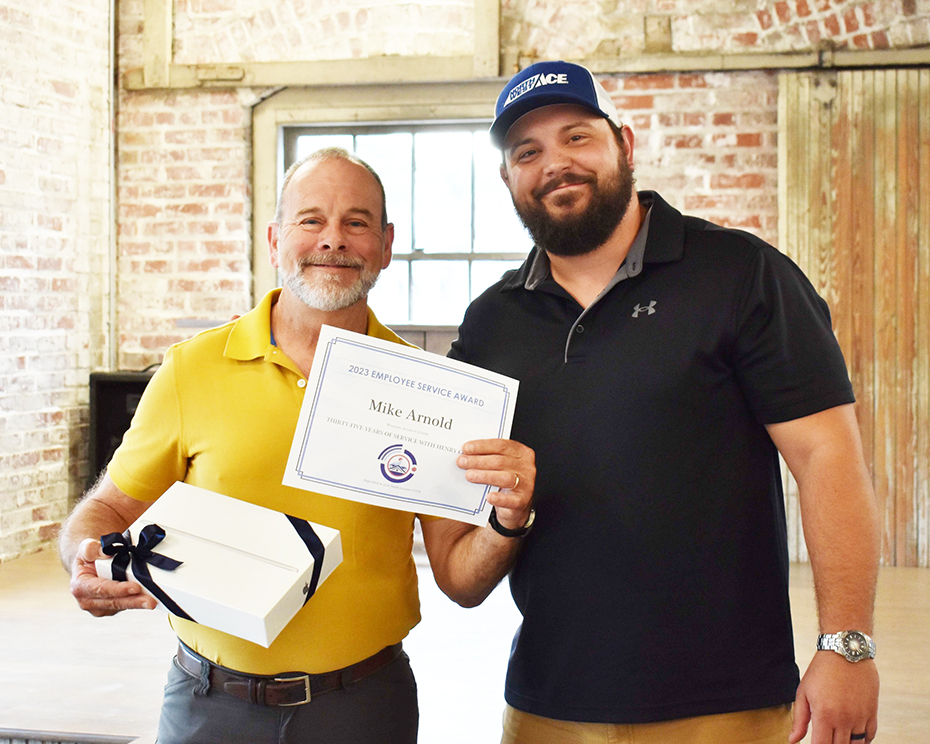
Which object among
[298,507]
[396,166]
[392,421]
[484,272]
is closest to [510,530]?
[392,421]

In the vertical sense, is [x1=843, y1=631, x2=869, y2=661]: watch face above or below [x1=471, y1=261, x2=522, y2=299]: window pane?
below

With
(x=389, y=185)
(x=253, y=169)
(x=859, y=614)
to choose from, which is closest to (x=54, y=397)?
(x=253, y=169)

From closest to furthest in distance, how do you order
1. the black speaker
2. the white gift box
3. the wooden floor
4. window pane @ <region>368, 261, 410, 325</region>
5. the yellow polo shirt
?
the white gift box < the yellow polo shirt < the wooden floor < the black speaker < window pane @ <region>368, 261, 410, 325</region>

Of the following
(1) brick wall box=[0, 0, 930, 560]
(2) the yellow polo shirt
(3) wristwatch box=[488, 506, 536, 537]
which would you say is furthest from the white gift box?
(1) brick wall box=[0, 0, 930, 560]

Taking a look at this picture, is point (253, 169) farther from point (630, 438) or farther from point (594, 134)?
point (630, 438)

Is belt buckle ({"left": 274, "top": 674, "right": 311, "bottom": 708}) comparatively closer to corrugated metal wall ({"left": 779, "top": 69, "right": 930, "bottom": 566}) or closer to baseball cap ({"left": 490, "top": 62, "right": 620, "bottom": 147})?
baseball cap ({"left": 490, "top": 62, "right": 620, "bottom": 147})

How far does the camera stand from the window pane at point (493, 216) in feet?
15.3

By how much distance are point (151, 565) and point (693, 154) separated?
3.71 metres

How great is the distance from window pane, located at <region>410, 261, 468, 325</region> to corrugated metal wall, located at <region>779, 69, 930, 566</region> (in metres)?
1.68

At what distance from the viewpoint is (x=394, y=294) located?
4.82m

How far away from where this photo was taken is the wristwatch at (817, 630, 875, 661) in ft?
4.28

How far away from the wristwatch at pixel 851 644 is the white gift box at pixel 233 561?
30.7 inches

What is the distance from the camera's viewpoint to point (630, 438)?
145 centimetres

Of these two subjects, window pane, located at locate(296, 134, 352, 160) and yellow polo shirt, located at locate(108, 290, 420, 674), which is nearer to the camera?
yellow polo shirt, located at locate(108, 290, 420, 674)
